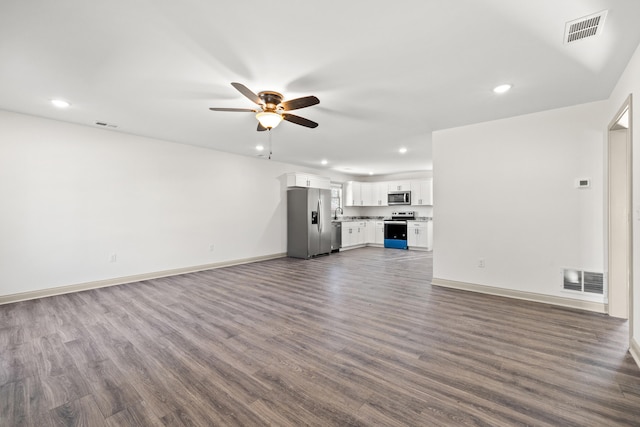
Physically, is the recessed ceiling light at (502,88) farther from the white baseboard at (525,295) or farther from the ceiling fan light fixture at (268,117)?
the white baseboard at (525,295)

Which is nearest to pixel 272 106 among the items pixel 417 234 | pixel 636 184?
pixel 636 184

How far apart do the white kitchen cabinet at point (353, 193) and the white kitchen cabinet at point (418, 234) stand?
2.03m

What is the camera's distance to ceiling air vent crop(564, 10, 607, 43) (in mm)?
1840

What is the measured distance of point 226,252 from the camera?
6.18m

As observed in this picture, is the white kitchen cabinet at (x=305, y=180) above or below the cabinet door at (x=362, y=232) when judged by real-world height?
above

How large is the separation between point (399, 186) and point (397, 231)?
62.5 inches

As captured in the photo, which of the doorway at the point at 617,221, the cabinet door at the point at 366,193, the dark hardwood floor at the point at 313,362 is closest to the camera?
the dark hardwood floor at the point at 313,362

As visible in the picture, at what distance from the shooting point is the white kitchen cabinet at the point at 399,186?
9016mm

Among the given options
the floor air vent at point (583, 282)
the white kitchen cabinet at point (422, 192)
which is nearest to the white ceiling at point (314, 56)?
the floor air vent at point (583, 282)

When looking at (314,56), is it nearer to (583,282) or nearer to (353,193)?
(583,282)

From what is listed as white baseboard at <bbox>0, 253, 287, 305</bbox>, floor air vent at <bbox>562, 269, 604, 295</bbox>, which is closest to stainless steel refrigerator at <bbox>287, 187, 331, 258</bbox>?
white baseboard at <bbox>0, 253, 287, 305</bbox>

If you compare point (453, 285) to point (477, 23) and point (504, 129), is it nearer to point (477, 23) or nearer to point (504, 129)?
point (504, 129)

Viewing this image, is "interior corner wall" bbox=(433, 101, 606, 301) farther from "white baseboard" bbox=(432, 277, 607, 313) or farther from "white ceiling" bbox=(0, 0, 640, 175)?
"white ceiling" bbox=(0, 0, 640, 175)

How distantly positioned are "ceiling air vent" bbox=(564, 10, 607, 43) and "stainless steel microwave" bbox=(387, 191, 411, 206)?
22.9ft
